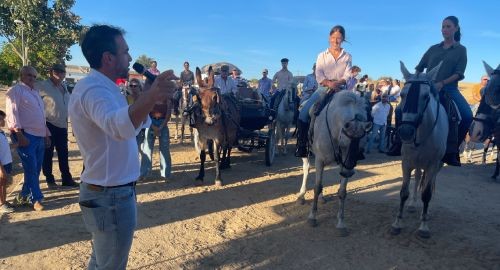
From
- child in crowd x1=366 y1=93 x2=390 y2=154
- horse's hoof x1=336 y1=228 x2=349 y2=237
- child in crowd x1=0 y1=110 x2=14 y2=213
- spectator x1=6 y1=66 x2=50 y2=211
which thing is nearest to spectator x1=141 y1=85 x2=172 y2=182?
spectator x1=6 y1=66 x2=50 y2=211

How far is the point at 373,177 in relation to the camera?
8.94 m

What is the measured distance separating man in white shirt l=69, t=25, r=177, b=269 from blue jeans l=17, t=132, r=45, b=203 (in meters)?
4.11

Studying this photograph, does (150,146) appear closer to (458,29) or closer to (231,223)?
(231,223)

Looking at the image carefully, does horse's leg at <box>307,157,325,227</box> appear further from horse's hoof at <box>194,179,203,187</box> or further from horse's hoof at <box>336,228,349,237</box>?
horse's hoof at <box>194,179,203,187</box>

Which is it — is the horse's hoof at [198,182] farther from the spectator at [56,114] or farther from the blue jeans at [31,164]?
the blue jeans at [31,164]

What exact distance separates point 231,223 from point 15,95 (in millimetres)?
3912

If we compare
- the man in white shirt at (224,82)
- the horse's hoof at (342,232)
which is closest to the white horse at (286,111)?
the man in white shirt at (224,82)

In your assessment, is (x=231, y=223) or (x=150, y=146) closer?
(x=231, y=223)

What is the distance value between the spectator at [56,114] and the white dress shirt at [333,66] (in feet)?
15.4

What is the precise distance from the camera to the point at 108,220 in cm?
213

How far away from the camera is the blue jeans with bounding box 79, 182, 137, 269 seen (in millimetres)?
2133

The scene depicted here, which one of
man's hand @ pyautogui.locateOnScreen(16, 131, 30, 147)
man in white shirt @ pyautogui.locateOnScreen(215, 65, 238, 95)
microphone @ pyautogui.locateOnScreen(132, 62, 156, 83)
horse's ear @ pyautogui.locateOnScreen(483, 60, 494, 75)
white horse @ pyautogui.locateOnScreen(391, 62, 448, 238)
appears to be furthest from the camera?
man in white shirt @ pyautogui.locateOnScreen(215, 65, 238, 95)

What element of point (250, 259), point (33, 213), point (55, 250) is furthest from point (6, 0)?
point (250, 259)

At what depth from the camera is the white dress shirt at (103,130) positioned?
183cm
